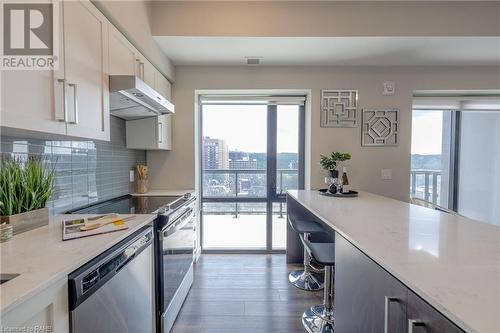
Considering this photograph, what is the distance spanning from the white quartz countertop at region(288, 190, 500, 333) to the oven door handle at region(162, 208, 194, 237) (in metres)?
1.09

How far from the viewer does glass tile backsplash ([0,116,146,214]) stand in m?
1.51

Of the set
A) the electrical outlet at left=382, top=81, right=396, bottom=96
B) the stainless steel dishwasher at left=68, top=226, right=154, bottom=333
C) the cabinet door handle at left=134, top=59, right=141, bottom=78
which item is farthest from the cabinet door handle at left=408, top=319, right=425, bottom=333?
the electrical outlet at left=382, top=81, right=396, bottom=96

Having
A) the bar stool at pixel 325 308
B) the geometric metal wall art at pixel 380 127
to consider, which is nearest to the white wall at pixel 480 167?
the geometric metal wall art at pixel 380 127

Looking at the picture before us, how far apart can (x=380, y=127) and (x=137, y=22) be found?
290 centimetres

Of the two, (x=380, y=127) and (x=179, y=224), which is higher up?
(x=380, y=127)

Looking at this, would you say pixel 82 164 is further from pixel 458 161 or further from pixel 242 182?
pixel 458 161

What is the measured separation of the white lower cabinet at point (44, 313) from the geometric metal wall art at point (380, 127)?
323 cm

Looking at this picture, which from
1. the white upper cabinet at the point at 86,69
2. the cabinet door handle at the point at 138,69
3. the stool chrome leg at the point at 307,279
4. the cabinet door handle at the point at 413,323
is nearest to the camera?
the cabinet door handle at the point at 413,323

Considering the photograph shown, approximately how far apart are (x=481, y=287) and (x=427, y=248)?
12.8 inches

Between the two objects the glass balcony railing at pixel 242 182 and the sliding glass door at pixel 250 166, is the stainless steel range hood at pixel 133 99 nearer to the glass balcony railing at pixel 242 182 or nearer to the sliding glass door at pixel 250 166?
the sliding glass door at pixel 250 166

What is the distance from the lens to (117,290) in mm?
1168

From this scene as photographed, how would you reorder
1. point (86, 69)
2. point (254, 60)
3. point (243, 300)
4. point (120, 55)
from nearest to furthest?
point (86, 69) < point (120, 55) < point (243, 300) < point (254, 60)

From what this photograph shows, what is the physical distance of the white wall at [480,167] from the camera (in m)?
3.56
